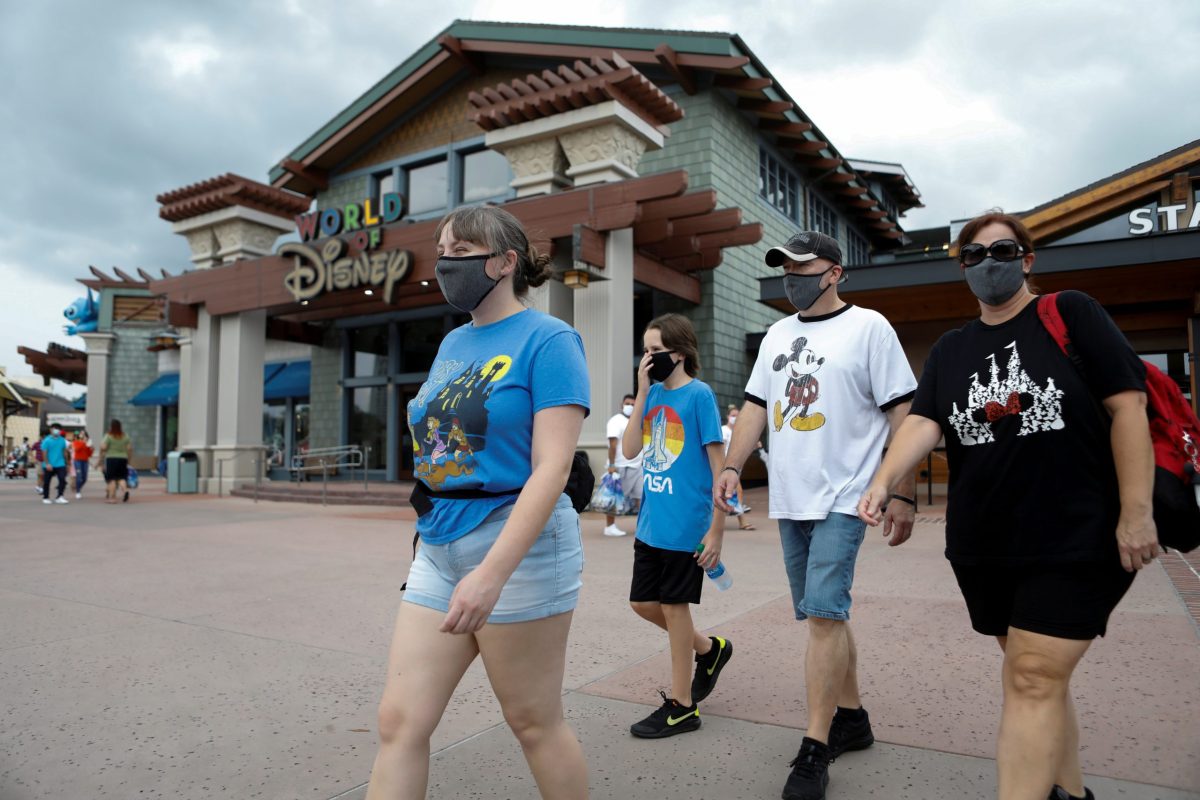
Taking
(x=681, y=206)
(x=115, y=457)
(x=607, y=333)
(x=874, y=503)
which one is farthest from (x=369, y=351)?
(x=874, y=503)

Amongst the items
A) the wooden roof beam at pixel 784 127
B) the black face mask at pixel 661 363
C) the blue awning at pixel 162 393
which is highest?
the wooden roof beam at pixel 784 127

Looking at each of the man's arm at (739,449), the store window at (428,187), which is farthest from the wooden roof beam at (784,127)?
the man's arm at (739,449)

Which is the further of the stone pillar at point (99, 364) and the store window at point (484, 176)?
the stone pillar at point (99, 364)

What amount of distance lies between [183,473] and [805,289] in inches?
A: 756

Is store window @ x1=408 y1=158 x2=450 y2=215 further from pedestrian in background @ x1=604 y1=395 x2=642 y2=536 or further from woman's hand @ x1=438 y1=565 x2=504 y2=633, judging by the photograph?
woman's hand @ x1=438 y1=565 x2=504 y2=633

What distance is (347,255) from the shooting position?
17078 millimetres

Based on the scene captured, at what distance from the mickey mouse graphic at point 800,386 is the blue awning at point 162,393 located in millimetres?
30782

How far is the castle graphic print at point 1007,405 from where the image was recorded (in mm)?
2438

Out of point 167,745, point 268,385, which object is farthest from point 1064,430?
point 268,385

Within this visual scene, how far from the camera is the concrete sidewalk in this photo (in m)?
3.07

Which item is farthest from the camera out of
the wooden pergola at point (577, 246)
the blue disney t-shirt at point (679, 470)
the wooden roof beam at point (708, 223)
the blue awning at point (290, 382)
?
the blue awning at point (290, 382)

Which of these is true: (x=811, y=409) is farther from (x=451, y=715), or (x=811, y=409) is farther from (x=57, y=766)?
(x=57, y=766)

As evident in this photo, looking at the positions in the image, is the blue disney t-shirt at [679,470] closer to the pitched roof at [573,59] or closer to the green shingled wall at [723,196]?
the green shingled wall at [723,196]

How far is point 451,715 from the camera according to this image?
381 centimetres
